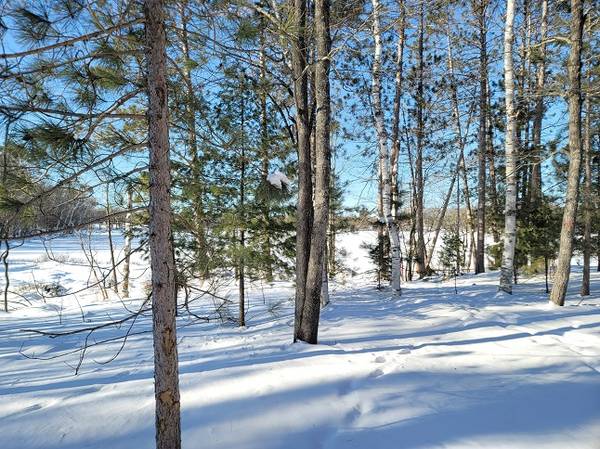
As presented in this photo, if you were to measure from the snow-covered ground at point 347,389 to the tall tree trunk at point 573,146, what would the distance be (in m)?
1.15

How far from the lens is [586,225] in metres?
8.10

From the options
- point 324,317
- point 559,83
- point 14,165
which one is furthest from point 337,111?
point 14,165

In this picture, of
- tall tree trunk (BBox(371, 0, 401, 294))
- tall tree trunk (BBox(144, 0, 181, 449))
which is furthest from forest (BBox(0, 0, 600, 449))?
tall tree trunk (BBox(371, 0, 401, 294))

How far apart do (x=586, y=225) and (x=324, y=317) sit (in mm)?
6961

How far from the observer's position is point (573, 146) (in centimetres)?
618

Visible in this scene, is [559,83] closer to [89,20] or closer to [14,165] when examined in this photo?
[89,20]

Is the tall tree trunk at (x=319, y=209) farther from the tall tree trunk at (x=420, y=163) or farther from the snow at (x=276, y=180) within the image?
the tall tree trunk at (x=420, y=163)

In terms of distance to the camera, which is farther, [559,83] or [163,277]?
[559,83]

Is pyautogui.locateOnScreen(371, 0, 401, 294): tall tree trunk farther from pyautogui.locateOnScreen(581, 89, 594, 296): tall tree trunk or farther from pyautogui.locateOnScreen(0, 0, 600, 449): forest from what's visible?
pyautogui.locateOnScreen(581, 89, 594, 296): tall tree trunk

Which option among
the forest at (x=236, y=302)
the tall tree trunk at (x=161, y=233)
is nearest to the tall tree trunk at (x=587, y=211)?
the forest at (x=236, y=302)

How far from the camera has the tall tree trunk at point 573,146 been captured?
19.9 ft

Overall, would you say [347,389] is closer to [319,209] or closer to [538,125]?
[319,209]

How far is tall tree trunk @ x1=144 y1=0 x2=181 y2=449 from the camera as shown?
5.99 ft

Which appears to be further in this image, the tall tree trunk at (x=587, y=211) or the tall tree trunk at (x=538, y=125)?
the tall tree trunk at (x=538, y=125)
